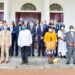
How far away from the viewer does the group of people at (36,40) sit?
69.4 ft

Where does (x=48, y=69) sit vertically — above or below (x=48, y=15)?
below

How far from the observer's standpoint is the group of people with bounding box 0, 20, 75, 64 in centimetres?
2116

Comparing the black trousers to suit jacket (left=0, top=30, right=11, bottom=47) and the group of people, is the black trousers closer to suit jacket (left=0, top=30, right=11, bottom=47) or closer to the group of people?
the group of people

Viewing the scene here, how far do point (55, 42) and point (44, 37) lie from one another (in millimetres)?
678

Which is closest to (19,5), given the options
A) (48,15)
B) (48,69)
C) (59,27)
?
(48,15)

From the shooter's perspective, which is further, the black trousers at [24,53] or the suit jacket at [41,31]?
the suit jacket at [41,31]

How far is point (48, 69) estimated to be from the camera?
20.2 meters

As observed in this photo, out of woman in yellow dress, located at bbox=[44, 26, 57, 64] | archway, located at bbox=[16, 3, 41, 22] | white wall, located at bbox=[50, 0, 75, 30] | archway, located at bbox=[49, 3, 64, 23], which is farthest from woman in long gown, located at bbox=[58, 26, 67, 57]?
archway, located at bbox=[16, 3, 41, 22]

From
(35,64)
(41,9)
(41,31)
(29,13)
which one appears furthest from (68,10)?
(35,64)

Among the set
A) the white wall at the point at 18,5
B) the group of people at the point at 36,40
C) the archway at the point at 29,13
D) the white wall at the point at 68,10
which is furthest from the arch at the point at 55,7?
the group of people at the point at 36,40

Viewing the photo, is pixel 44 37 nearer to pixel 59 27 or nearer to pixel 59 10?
pixel 59 27

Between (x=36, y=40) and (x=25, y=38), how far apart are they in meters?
1.86

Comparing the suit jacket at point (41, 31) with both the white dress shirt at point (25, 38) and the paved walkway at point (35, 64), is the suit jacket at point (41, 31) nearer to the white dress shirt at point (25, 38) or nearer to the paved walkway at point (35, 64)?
the paved walkway at point (35, 64)

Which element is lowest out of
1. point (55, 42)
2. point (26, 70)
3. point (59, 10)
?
point (26, 70)
